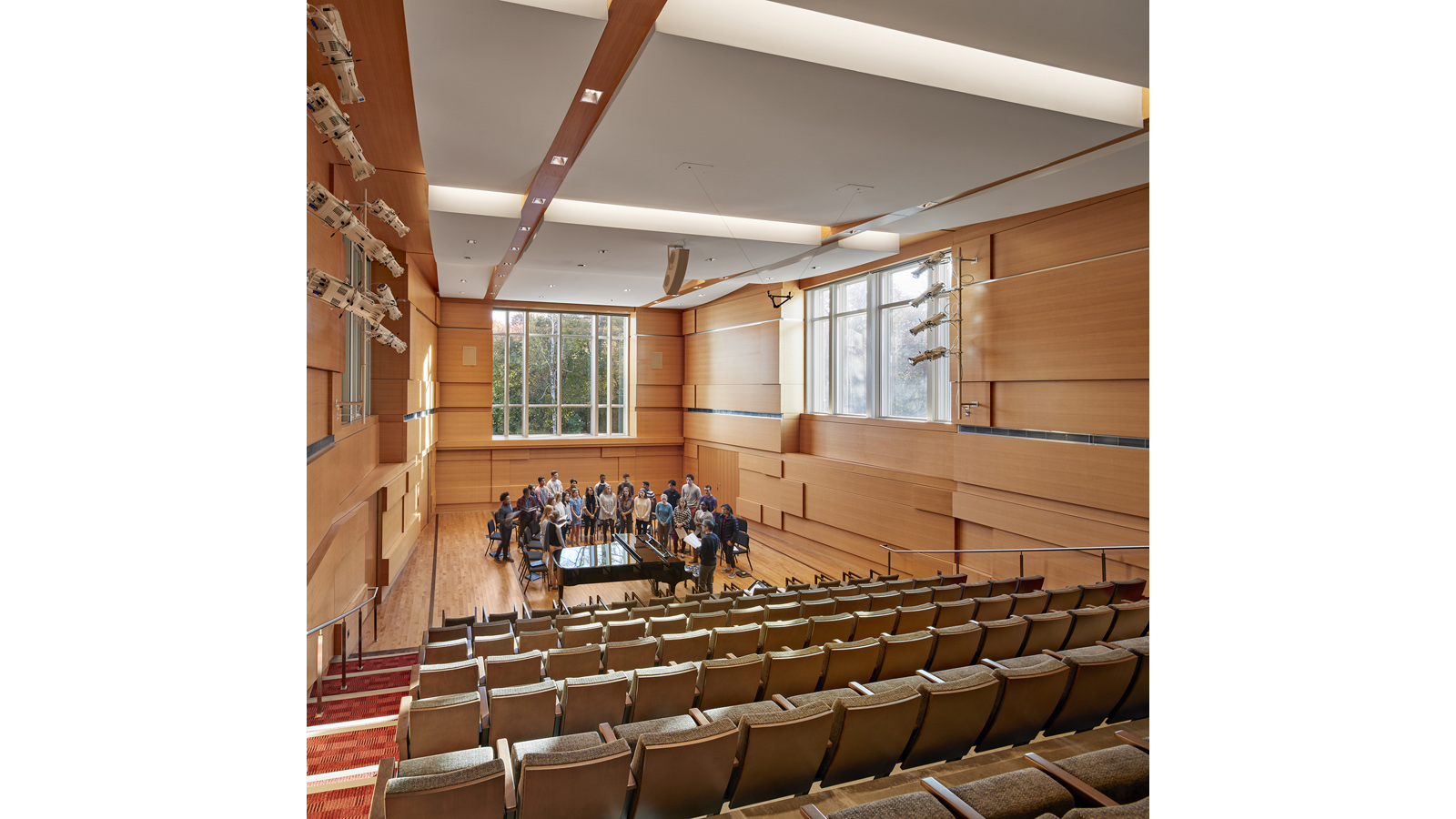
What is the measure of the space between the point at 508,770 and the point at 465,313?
1537 cm

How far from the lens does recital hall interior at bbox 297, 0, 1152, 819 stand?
3.21 m

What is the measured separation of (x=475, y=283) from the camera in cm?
1437

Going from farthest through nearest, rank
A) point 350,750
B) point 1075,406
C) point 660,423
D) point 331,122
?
point 660,423 → point 1075,406 → point 350,750 → point 331,122

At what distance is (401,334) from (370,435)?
2.50 m

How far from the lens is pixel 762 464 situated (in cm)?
1472

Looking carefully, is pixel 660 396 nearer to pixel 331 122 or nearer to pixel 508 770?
pixel 331 122

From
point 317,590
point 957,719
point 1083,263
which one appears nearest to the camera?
point 957,719

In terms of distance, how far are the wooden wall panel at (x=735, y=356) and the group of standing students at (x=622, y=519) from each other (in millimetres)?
3645

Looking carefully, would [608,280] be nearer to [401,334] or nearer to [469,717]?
[401,334]

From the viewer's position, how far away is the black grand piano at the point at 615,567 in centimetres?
890

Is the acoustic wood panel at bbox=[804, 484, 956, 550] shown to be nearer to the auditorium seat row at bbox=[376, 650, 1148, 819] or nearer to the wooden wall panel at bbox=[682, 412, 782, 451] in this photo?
the wooden wall panel at bbox=[682, 412, 782, 451]

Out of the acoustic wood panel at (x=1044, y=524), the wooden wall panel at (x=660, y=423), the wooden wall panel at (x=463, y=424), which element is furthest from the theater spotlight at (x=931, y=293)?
the wooden wall panel at (x=463, y=424)

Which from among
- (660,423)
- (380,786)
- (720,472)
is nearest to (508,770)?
(380,786)
